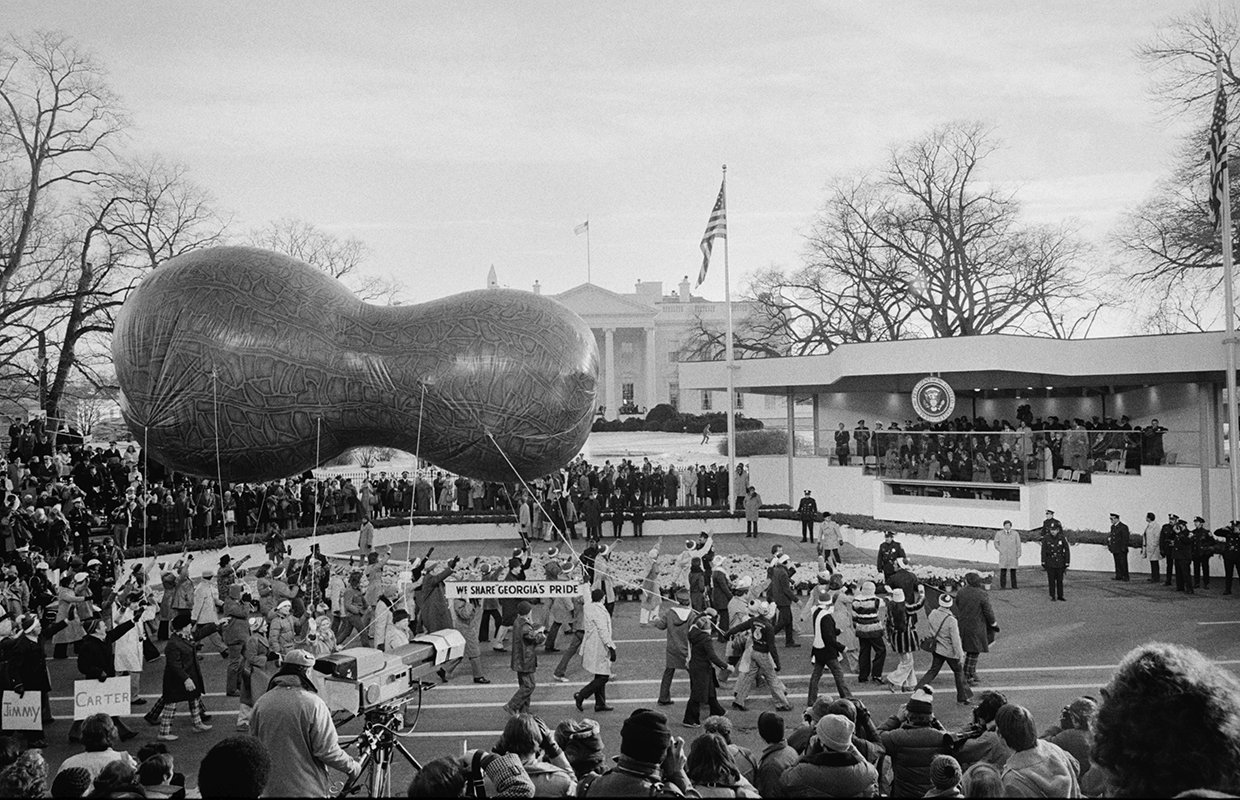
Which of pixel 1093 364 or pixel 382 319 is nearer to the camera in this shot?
pixel 382 319

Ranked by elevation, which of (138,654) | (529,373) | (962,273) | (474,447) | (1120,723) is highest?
(962,273)

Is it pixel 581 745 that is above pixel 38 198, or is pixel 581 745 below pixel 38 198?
below

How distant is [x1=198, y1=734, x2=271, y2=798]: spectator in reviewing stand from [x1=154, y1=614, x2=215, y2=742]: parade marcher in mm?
7136

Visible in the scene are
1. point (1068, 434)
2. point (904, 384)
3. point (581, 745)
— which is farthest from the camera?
point (904, 384)

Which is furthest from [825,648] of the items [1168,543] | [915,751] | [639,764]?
[1168,543]

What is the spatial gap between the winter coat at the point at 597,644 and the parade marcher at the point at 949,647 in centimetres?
394

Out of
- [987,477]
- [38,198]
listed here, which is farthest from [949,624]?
[38,198]

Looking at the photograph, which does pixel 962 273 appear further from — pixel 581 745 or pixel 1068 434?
pixel 581 745

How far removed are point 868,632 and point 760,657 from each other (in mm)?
1767

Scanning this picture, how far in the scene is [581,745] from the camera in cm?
650

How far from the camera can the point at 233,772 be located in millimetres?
4270

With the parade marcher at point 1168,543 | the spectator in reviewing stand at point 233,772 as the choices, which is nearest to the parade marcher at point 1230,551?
the parade marcher at point 1168,543

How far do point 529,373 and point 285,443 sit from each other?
2.75m

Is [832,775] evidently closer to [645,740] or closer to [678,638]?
[645,740]
